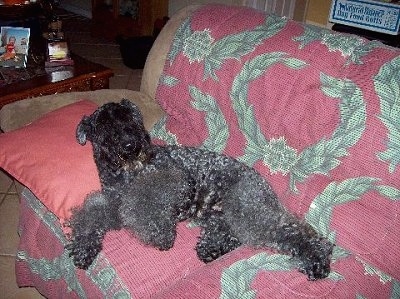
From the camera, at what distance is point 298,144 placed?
1420 mm

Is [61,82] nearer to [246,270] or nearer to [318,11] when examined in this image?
[246,270]

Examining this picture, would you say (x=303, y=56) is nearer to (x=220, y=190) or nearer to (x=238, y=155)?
(x=238, y=155)

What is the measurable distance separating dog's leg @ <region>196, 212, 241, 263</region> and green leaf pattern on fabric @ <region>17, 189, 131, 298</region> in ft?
1.05

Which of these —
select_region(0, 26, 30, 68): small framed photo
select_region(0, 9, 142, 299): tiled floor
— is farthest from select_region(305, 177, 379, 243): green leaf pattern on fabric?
select_region(0, 26, 30, 68): small framed photo

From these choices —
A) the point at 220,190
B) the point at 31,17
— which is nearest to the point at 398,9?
the point at 220,190

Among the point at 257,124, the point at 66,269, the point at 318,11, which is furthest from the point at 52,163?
the point at 318,11

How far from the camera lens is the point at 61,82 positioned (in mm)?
2170

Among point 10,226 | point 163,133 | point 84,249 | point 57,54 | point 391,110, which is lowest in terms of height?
point 10,226

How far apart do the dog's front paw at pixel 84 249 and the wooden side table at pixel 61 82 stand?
3.35 ft

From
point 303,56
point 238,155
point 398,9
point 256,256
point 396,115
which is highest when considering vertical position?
point 398,9

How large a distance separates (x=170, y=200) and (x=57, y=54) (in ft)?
4.75

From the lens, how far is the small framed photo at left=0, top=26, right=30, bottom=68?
2352 mm

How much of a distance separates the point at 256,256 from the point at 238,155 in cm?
48

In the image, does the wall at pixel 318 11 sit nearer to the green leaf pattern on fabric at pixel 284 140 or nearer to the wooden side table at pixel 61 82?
the wooden side table at pixel 61 82
